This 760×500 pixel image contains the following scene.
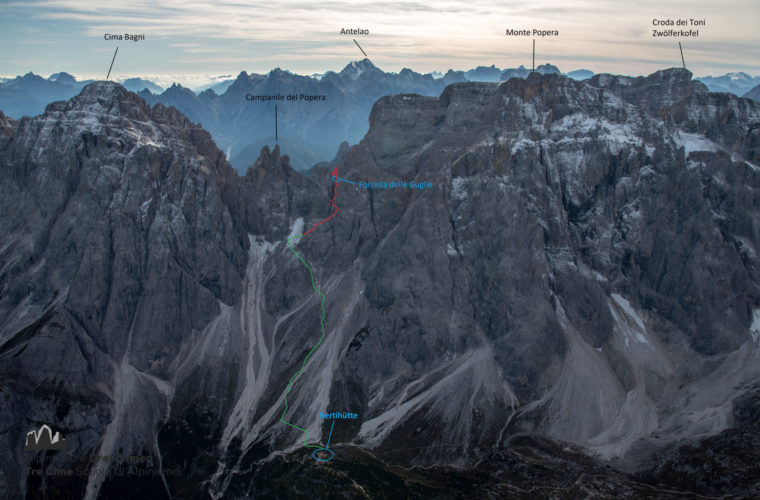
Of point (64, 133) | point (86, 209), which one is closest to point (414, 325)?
point (86, 209)

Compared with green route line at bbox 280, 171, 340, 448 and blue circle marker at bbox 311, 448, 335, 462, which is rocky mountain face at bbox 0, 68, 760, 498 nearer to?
green route line at bbox 280, 171, 340, 448

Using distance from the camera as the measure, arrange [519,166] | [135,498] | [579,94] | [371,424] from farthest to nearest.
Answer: [579,94] < [519,166] < [371,424] < [135,498]

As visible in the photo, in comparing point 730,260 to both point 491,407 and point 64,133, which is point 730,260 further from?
point 64,133

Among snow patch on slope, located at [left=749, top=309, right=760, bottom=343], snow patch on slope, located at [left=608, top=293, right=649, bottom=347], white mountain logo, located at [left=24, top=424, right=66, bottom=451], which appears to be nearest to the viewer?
white mountain logo, located at [left=24, top=424, right=66, bottom=451]

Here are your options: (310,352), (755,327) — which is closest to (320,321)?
(310,352)

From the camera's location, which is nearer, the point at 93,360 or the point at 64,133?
the point at 93,360

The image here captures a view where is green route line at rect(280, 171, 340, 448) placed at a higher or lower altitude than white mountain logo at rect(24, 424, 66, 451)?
higher

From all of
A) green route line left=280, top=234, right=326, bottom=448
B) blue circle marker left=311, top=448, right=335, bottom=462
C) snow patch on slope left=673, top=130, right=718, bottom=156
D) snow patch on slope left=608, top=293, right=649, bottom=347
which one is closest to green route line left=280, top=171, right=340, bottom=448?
green route line left=280, top=234, right=326, bottom=448
